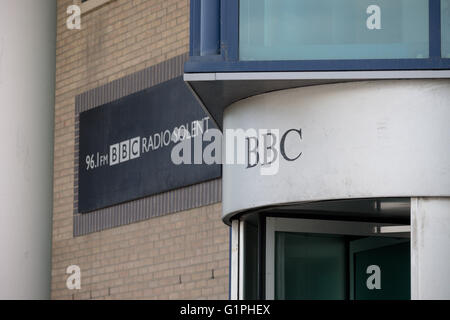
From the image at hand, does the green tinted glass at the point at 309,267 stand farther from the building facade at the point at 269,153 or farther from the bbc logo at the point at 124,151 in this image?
the bbc logo at the point at 124,151

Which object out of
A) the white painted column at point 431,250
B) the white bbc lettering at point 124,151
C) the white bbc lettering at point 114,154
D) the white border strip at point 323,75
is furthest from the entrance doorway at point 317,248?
the white bbc lettering at point 114,154

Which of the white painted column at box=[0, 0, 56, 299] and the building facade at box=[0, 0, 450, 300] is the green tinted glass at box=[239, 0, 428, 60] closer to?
the building facade at box=[0, 0, 450, 300]

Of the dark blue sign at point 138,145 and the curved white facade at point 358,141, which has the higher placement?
the dark blue sign at point 138,145

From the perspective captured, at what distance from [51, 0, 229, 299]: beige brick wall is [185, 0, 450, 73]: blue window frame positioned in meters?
4.24

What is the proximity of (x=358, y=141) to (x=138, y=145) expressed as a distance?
238 inches

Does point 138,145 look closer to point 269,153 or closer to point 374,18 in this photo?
point 269,153

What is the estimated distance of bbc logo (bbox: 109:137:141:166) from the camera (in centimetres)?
1310

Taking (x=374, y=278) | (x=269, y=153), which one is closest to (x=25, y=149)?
(x=374, y=278)

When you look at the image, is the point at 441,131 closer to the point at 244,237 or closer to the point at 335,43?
the point at 335,43

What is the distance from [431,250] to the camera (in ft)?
22.9

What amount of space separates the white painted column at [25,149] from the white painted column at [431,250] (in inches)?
317

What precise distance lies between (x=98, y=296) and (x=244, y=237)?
5.49 metres

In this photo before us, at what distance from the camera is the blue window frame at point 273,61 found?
721 cm

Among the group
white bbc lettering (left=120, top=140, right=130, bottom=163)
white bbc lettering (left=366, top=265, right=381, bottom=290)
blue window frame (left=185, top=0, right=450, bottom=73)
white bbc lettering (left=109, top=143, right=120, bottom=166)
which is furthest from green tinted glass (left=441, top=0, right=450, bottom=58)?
white bbc lettering (left=109, top=143, right=120, bottom=166)
